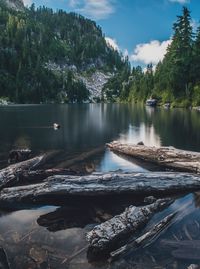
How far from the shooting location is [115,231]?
476 inches

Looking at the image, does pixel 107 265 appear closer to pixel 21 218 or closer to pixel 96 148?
pixel 21 218

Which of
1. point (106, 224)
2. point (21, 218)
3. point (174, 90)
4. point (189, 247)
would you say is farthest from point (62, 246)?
point (174, 90)

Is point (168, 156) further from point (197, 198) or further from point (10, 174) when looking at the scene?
point (10, 174)

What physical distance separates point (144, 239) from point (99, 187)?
494 cm

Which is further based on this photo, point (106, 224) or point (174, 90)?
point (174, 90)

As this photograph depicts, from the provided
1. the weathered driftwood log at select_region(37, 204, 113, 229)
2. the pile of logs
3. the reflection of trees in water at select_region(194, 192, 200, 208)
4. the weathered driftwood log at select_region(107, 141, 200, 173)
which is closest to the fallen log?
the weathered driftwood log at select_region(37, 204, 113, 229)

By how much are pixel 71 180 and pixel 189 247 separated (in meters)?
6.94

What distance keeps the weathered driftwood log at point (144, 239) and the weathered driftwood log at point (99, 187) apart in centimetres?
342

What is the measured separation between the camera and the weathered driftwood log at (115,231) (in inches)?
456

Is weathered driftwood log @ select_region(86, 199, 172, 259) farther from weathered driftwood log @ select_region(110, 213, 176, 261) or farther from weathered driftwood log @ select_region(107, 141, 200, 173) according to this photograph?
weathered driftwood log @ select_region(107, 141, 200, 173)

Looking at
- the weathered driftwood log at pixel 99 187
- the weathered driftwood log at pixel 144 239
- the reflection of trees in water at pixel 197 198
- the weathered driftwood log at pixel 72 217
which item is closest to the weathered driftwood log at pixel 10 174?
the weathered driftwood log at pixel 99 187

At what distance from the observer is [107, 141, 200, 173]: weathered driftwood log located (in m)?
22.4

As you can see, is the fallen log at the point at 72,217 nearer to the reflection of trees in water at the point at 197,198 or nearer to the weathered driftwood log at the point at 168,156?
the reflection of trees in water at the point at 197,198

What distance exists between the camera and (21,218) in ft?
A: 48.8
